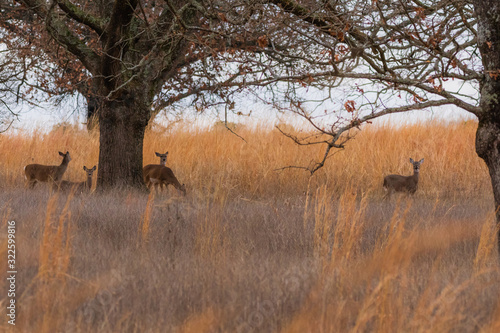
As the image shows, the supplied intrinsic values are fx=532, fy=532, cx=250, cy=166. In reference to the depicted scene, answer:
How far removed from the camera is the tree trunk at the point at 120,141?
9.56 metres

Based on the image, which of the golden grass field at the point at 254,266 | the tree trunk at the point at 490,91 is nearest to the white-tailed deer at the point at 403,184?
the golden grass field at the point at 254,266

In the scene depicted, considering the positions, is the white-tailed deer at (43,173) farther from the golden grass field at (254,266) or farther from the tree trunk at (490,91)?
the tree trunk at (490,91)

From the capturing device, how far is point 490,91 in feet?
16.5

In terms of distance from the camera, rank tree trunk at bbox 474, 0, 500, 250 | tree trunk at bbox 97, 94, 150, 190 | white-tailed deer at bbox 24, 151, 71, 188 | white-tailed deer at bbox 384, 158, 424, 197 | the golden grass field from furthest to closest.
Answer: white-tailed deer at bbox 24, 151, 71, 188
tree trunk at bbox 97, 94, 150, 190
white-tailed deer at bbox 384, 158, 424, 197
tree trunk at bbox 474, 0, 500, 250
the golden grass field

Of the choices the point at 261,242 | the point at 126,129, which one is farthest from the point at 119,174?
the point at 261,242

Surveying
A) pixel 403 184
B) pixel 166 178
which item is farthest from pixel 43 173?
pixel 403 184

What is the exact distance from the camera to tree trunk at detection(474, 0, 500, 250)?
4949mm

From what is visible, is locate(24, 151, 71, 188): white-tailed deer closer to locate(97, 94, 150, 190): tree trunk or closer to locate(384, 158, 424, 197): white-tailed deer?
locate(97, 94, 150, 190): tree trunk

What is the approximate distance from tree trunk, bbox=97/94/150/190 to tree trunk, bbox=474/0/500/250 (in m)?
6.17

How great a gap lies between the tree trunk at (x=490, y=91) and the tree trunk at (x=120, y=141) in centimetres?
617

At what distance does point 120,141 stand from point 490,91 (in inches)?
257

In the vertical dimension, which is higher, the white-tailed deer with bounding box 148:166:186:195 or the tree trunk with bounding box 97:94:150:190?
the tree trunk with bounding box 97:94:150:190

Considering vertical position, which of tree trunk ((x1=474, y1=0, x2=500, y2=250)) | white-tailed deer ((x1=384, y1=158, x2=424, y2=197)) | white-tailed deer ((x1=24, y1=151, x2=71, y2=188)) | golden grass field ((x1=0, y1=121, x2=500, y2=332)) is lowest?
golden grass field ((x1=0, y1=121, x2=500, y2=332))

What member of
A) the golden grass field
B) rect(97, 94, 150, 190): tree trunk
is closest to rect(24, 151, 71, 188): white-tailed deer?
rect(97, 94, 150, 190): tree trunk
